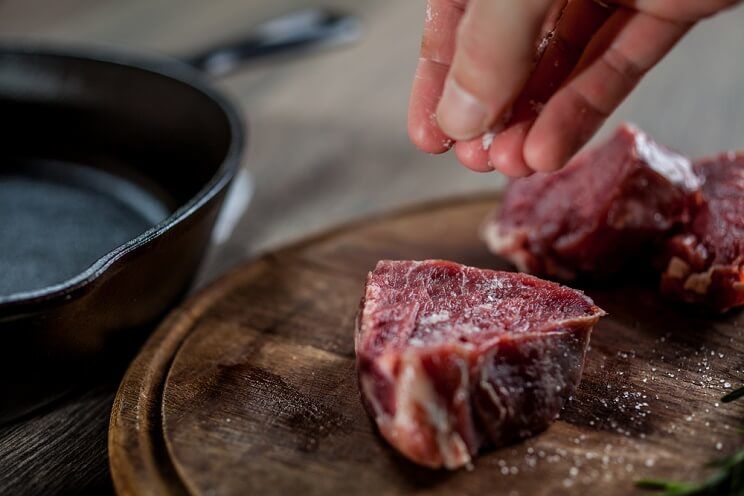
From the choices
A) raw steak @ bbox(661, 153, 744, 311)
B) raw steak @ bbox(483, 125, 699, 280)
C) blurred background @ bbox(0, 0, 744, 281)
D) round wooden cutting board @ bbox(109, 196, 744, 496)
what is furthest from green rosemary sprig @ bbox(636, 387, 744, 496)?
blurred background @ bbox(0, 0, 744, 281)

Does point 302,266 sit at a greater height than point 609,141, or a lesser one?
lesser

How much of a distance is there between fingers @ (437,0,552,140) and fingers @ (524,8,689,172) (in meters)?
0.15

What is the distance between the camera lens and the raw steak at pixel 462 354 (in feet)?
6.26

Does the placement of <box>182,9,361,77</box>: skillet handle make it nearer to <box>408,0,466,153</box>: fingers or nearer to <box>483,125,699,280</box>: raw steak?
<box>483,125,699,280</box>: raw steak

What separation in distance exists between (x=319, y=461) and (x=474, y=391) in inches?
16.7

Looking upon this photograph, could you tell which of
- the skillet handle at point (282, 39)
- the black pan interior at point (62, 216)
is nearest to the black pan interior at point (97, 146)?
the black pan interior at point (62, 216)

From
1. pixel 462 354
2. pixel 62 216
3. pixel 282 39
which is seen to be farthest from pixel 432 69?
pixel 282 39

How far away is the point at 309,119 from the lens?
4438mm

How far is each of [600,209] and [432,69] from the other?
0.86 meters

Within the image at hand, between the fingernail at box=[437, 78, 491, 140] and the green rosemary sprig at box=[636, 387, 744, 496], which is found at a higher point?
the fingernail at box=[437, 78, 491, 140]

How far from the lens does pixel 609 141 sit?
2783 mm

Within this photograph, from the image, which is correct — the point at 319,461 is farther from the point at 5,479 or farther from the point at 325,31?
the point at 325,31

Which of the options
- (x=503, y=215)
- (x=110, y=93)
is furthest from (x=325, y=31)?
(x=503, y=215)

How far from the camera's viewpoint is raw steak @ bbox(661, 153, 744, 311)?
248cm
